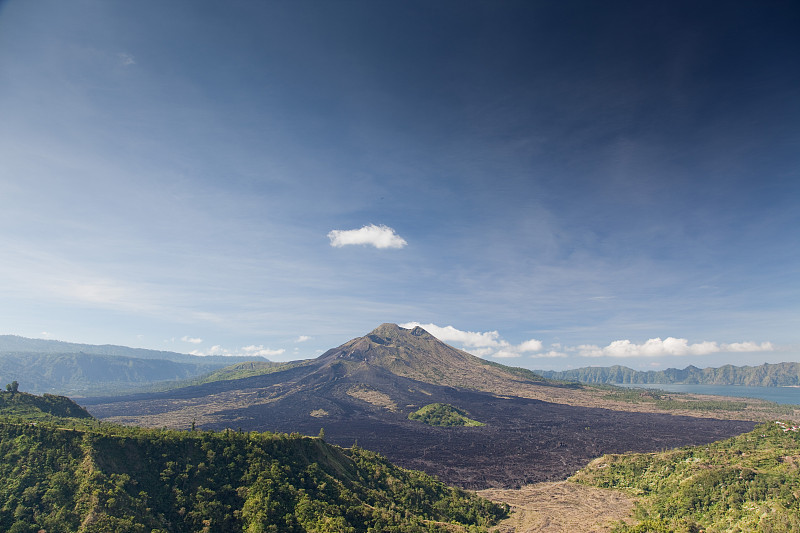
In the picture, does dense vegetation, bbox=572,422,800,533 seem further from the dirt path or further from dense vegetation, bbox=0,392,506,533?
dense vegetation, bbox=0,392,506,533

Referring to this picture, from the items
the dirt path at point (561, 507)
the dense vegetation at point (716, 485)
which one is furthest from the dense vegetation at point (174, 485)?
the dense vegetation at point (716, 485)

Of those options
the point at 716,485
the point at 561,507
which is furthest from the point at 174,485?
the point at 716,485

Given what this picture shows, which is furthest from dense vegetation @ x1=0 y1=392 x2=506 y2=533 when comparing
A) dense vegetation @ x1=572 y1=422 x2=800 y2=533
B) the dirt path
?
dense vegetation @ x1=572 y1=422 x2=800 y2=533

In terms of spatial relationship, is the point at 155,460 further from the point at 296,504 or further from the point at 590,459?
the point at 590,459

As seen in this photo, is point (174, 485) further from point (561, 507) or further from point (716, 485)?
point (716, 485)

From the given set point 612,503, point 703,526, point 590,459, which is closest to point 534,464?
point 590,459

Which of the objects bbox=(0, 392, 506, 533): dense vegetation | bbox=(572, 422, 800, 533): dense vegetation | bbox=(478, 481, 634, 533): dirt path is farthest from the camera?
bbox=(478, 481, 634, 533): dirt path
